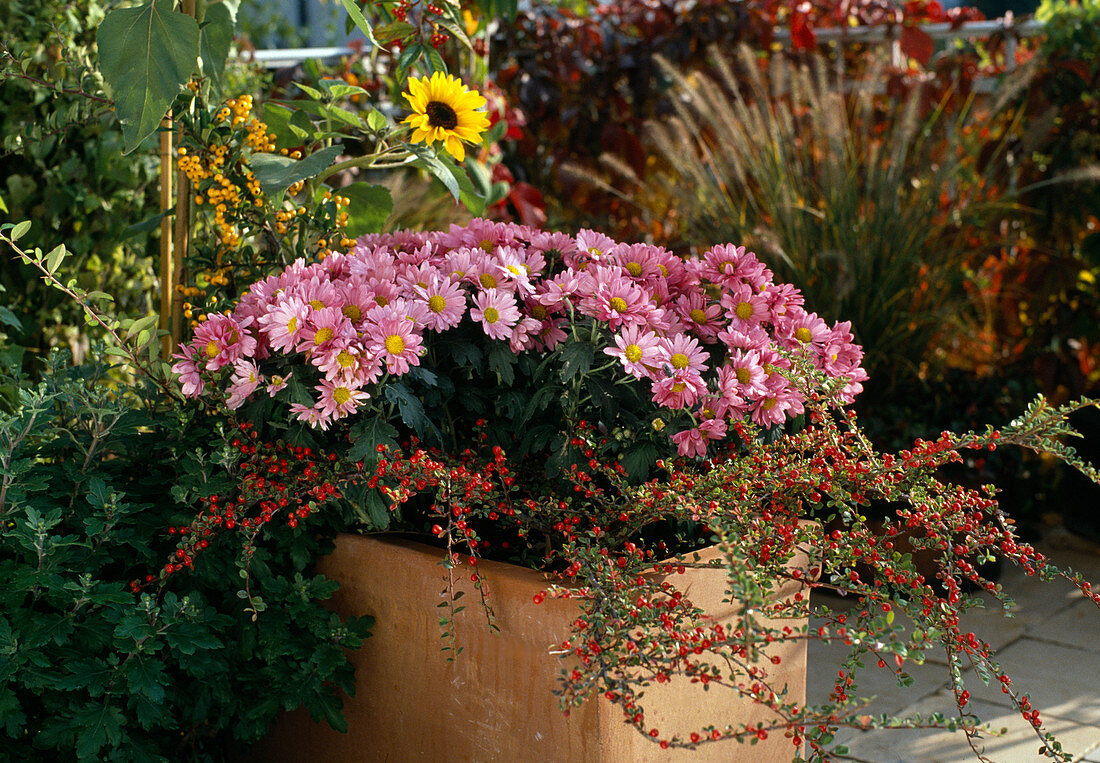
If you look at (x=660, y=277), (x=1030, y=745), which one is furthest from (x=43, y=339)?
(x=1030, y=745)

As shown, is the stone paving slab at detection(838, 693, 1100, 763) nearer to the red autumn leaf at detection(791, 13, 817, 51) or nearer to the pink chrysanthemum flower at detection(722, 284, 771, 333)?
the pink chrysanthemum flower at detection(722, 284, 771, 333)

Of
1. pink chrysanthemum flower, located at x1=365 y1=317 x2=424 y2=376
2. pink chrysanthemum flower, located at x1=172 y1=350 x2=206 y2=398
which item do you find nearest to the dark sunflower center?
pink chrysanthemum flower, located at x1=365 y1=317 x2=424 y2=376

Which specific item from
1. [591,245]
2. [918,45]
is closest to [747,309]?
[591,245]

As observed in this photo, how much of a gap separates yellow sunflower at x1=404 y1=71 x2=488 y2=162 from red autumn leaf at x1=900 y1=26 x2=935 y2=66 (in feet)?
8.90

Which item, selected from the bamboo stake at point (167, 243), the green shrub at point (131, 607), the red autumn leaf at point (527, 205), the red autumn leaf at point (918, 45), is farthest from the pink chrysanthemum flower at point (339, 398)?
the red autumn leaf at point (918, 45)

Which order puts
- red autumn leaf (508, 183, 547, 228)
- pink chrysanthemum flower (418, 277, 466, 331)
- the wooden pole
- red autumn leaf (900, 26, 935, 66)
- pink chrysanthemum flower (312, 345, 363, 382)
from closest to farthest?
pink chrysanthemum flower (312, 345, 363, 382)
pink chrysanthemum flower (418, 277, 466, 331)
the wooden pole
red autumn leaf (508, 183, 547, 228)
red autumn leaf (900, 26, 935, 66)

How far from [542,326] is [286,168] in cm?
Result: 48

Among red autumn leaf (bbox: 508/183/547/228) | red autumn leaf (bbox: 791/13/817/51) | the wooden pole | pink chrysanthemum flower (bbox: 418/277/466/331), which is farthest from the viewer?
red autumn leaf (bbox: 791/13/817/51)

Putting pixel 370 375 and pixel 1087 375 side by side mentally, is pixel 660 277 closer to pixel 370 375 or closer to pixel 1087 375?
pixel 370 375

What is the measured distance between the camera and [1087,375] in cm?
368

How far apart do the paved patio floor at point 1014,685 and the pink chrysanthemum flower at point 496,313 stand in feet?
3.38

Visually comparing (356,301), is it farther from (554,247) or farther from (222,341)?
(554,247)

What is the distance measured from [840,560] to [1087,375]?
2.71 m

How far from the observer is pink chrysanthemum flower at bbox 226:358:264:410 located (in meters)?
1.50
